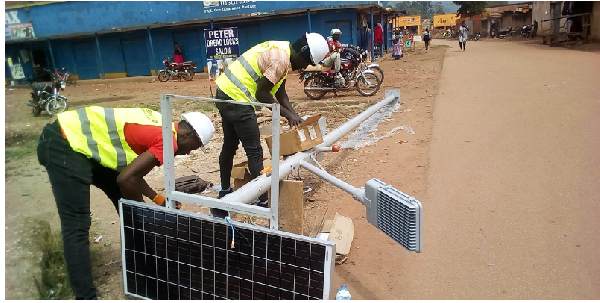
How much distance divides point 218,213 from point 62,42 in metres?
24.0

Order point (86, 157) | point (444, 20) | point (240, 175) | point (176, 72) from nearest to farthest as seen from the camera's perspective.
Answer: point (86, 157)
point (240, 175)
point (176, 72)
point (444, 20)

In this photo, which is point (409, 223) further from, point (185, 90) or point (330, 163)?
point (185, 90)

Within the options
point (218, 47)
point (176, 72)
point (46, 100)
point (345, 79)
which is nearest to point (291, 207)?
point (218, 47)

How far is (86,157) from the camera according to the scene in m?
2.60

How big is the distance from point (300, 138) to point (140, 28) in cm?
1836

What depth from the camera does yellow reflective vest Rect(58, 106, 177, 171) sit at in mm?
2559

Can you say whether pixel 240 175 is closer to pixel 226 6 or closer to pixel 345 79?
pixel 345 79

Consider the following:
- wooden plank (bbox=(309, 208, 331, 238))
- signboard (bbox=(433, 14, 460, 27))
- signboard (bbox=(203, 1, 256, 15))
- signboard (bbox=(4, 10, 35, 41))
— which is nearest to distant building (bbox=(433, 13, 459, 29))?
signboard (bbox=(433, 14, 460, 27))

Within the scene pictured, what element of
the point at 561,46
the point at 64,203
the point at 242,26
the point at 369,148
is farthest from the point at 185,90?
the point at 561,46

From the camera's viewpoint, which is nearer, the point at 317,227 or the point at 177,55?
the point at 317,227

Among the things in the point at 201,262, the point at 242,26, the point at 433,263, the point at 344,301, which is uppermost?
the point at 242,26

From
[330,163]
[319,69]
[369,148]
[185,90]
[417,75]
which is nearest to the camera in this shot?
[330,163]

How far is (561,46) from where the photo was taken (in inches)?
733

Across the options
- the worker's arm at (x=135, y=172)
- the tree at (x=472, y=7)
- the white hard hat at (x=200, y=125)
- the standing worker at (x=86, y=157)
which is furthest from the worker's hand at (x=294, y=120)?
the tree at (x=472, y=7)
